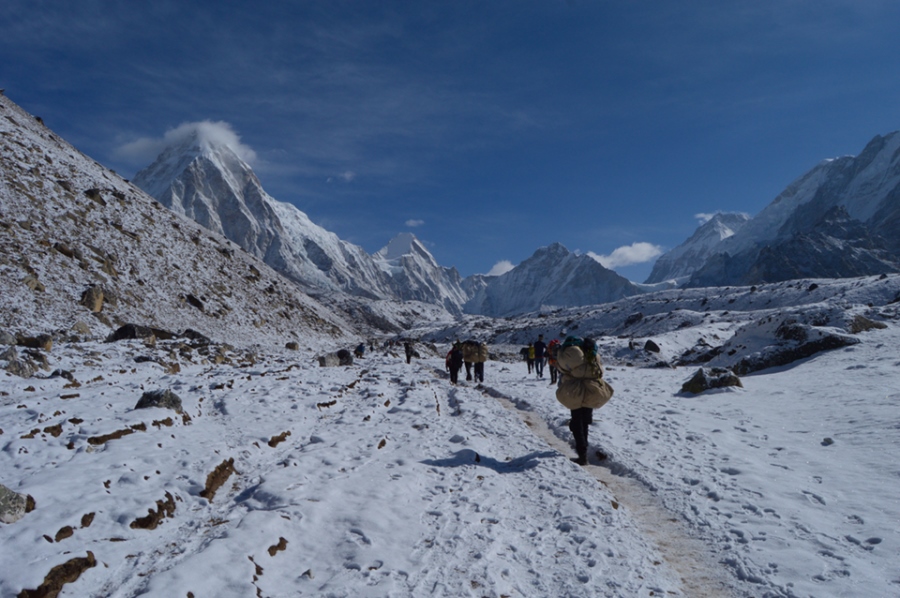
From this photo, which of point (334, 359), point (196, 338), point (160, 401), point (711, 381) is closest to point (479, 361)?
point (334, 359)

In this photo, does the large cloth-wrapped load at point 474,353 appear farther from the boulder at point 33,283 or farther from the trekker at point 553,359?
the boulder at point 33,283

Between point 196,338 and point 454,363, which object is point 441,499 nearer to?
point 454,363

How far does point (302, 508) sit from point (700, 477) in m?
7.16

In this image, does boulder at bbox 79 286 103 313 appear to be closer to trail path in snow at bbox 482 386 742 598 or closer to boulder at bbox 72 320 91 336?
boulder at bbox 72 320 91 336

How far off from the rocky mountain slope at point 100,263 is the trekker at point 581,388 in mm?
25623

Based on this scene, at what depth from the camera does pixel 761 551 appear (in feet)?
20.9

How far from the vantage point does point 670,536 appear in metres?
7.18

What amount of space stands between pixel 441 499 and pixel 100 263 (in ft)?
123

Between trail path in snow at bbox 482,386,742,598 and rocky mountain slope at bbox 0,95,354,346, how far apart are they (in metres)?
26.9

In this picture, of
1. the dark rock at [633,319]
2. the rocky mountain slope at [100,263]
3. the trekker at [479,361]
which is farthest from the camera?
the dark rock at [633,319]

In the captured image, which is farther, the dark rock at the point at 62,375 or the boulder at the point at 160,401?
the dark rock at the point at 62,375

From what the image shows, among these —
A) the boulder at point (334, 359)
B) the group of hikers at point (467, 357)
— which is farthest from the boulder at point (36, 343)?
the group of hikers at point (467, 357)

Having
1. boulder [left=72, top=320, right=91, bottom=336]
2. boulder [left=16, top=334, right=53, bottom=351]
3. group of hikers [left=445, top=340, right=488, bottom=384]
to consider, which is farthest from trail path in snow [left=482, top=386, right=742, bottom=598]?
boulder [left=72, top=320, right=91, bottom=336]

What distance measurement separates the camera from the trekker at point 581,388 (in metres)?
10.4
